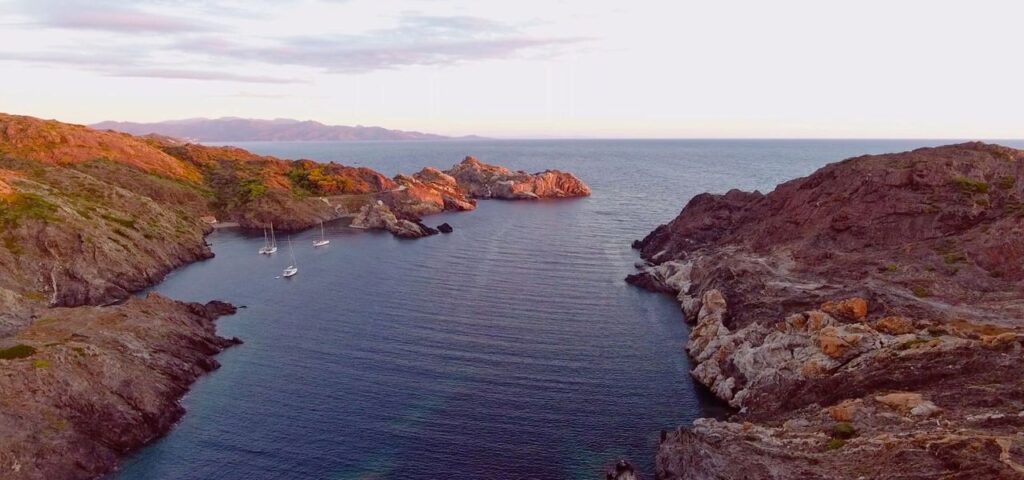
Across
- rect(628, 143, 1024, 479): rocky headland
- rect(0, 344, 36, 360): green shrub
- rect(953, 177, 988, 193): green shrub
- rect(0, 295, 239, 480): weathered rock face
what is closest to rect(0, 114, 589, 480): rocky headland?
rect(0, 295, 239, 480): weathered rock face

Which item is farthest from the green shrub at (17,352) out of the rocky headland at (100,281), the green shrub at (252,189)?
the green shrub at (252,189)

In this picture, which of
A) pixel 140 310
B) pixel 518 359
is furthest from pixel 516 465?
pixel 140 310

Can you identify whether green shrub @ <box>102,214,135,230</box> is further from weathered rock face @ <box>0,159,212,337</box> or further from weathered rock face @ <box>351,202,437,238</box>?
weathered rock face @ <box>351,202,437,238</box>

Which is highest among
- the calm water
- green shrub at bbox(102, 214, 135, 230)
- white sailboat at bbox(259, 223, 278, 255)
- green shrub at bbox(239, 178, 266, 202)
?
green shrub at bbox(239, 178, 266, 202)

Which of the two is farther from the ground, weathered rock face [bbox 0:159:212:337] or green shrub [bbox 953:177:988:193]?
green shrub [bbox 953:177:988:193]

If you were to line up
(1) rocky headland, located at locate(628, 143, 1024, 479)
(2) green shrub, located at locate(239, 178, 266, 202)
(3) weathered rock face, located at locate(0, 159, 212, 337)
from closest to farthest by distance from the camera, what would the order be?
(1) rocky headland, located at locate(628, 143, 1024, 479) → (3) weathered rock face, located at locate(0, 159, 212, 337) → (2) green shrub, located at locate(239, 178, 266, 202)

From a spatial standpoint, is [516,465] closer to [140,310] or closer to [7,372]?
[7,372]
